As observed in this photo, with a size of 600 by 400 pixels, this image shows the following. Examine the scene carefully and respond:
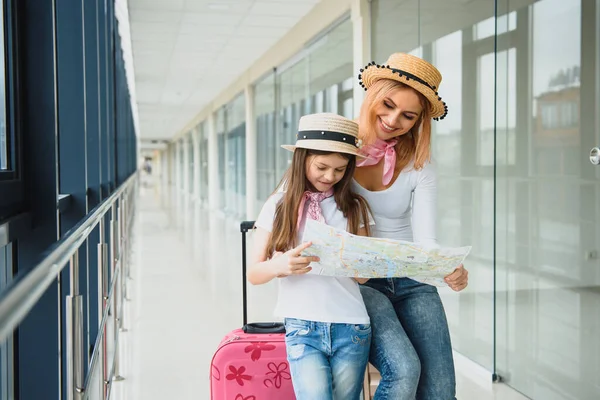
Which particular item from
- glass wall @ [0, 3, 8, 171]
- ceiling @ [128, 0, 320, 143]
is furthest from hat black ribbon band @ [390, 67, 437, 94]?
ceiling @ [128, 0, 320, 143]

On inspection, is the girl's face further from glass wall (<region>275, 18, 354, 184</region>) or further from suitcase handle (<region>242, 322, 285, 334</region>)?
glass wall (<region>275, 18, 354, 184</region>)

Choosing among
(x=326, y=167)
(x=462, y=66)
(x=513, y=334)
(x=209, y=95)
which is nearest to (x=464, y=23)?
(x=462, y=66)

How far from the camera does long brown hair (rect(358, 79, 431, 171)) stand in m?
2.17

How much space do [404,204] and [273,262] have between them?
1.60 feet

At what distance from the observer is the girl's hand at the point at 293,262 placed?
190cm

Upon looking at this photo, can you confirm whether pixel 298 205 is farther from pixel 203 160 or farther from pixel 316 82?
pixel 203 160

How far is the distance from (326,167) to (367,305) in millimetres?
441

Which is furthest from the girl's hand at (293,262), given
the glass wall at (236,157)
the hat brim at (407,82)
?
the glass wall at (236,157)

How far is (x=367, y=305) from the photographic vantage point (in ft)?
6.92

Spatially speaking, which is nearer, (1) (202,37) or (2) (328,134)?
(2) (328,134)

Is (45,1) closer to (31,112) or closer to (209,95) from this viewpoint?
(31,112)

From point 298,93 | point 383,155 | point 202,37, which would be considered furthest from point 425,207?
point 202,37

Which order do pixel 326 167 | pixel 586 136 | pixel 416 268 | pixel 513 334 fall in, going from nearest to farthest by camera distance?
pixel 416 268 → pixel 326 167 → pixel 586 136 → pixel 513 334

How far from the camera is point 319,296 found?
2031 millimetres
